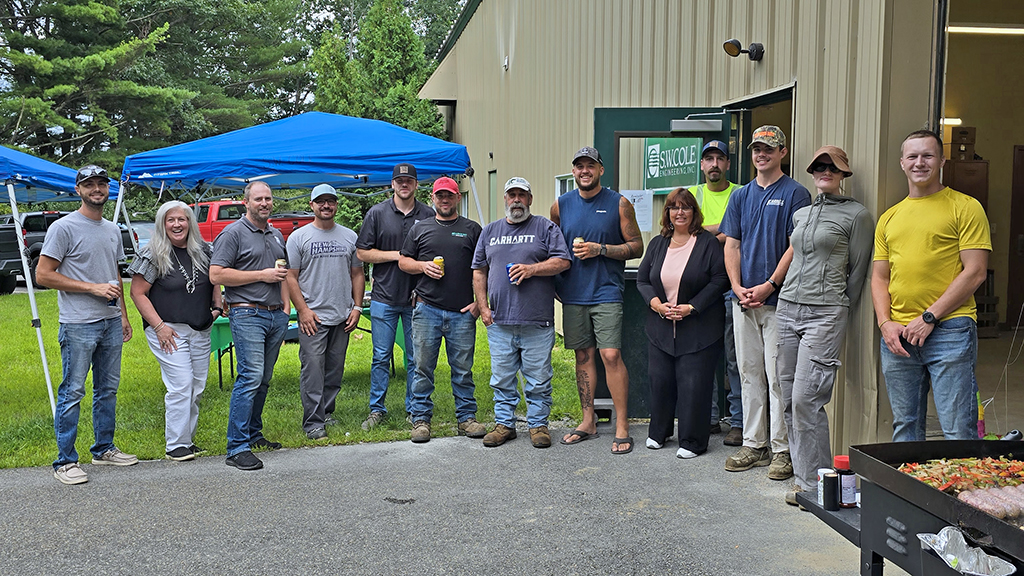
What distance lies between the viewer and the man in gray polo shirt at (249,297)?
5.94 m

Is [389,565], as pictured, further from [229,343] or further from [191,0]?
[191,0]

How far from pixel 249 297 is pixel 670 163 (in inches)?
137

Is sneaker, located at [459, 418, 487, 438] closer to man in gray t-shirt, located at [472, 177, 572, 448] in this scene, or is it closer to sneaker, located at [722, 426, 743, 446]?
man in gray t-shirt, located at [472, 177, 572, 448]

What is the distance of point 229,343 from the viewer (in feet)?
27.0

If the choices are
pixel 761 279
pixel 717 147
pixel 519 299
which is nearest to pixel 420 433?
pixel 519 299

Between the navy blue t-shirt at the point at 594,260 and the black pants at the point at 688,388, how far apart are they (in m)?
0.54

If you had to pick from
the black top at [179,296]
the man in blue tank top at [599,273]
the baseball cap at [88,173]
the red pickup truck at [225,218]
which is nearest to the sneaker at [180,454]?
the black top at [179,296]

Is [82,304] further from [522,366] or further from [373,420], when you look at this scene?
[522,366]

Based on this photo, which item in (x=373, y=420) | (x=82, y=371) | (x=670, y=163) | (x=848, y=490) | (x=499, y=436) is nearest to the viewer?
(x=848, y=490)

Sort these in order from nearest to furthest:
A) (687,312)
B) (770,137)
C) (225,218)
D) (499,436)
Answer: (770,137) → (687,312) → (499,436) → (225,218)

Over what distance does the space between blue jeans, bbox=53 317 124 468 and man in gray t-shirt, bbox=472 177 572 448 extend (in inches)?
99.1

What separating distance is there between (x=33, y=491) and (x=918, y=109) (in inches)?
225

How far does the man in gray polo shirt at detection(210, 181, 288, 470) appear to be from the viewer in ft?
19.5

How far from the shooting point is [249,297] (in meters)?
6.01
